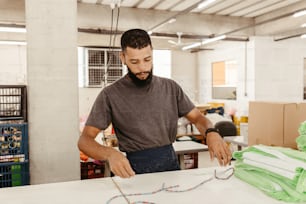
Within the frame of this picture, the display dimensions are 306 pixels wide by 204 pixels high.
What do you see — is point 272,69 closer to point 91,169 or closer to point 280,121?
point 280,121

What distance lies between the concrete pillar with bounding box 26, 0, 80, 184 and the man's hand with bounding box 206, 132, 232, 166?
41.7 inches

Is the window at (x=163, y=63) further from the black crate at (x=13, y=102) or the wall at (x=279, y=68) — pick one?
the black crate at (x=13, y=102)

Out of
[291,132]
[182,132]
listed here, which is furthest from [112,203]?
[182,132]

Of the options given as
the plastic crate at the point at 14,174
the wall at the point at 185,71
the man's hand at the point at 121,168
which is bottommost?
the plastic crate at the point at 14,174

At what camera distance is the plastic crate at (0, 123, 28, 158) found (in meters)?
1.88

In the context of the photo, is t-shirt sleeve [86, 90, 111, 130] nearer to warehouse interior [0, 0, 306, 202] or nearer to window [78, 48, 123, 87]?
warehouse interior [0, 0, 306, 202]

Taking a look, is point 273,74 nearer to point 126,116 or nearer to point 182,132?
point 182,132

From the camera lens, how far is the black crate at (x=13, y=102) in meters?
1.95

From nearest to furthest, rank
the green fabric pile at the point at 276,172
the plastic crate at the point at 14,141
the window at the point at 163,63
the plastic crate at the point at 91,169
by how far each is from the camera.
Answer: the green fabric pile at the point at 276,172, the plastic crate at the point at 14,141, the plastic crate at the point at 91,169, the window at the point at 163,63

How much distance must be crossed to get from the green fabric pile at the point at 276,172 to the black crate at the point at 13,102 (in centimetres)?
142

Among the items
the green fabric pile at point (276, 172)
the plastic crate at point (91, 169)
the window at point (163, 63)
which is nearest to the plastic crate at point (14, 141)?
the plastic crate at point (91, 169)

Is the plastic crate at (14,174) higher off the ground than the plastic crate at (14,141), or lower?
lower

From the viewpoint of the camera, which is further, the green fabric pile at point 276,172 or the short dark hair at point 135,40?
the short dark hair at point 135,40

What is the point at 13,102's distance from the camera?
80.1 inches
